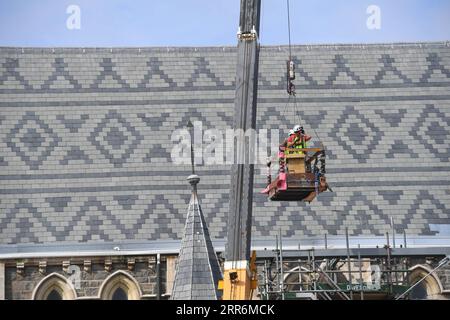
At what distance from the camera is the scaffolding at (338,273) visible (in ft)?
117

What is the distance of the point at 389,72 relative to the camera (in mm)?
47594

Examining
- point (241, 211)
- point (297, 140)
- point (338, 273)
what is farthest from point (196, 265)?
point (241, 211)

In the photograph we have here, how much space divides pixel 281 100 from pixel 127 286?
881 centimetres

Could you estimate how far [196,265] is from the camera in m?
34.2

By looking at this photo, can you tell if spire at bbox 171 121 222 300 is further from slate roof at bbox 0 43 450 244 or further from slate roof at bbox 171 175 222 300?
slate roof at bbox 0 43 450 244

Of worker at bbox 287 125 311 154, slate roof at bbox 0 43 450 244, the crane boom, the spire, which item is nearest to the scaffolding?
the spire

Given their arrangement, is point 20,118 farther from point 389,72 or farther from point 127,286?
point 389,72

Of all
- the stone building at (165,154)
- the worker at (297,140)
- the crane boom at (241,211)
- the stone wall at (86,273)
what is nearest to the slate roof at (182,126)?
the stone building at (165,154)

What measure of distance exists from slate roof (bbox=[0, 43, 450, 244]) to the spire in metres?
6.68

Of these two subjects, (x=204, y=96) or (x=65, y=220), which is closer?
(x=65, y=220)

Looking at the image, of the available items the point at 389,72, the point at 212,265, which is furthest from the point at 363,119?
the point at 212,265

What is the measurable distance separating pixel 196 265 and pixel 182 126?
11.7 metres

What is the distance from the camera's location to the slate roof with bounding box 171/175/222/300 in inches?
1321

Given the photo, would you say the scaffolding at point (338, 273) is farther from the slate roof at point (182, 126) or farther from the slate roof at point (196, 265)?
the slate roof at point (182, 126)
